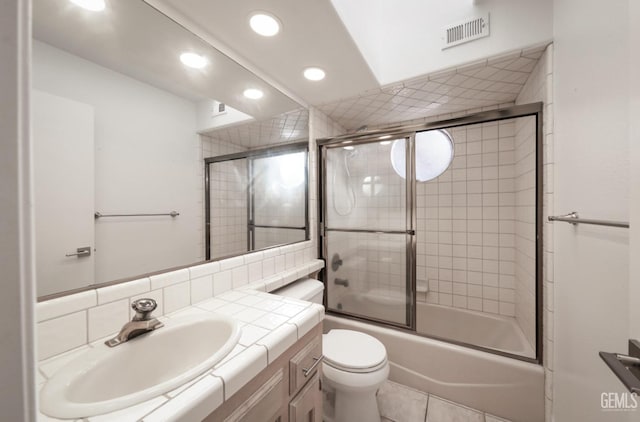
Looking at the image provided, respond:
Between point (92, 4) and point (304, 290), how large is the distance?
1682 mm

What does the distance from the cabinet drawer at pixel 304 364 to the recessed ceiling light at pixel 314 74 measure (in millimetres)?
1513

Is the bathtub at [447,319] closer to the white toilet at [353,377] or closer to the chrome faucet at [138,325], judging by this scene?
the white toilet at [353,377]

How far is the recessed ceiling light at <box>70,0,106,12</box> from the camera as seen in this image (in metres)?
0.86

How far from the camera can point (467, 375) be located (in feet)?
4.83

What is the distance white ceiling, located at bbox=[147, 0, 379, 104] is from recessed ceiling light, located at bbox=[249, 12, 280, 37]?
0.07 ft

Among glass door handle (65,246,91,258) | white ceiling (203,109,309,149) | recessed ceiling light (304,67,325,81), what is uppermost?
recessed ceiling light (304,67,325,81)

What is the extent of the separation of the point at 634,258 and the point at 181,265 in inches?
56.8

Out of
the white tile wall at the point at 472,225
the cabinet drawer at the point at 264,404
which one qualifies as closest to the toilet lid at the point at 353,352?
the cabinet drawer at the point at 264,404

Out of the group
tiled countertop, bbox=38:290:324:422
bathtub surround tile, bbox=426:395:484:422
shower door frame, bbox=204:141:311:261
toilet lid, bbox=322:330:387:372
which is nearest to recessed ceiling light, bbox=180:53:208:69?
shower door frame, bbox=204:141:311:261

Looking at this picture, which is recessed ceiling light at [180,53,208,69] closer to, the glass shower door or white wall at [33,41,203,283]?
white wall at [33,41,203,283]

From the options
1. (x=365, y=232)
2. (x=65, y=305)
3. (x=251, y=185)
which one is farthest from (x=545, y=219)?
(x=65, y=305)

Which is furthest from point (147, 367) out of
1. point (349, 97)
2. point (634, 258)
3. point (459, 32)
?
point (459, 32)

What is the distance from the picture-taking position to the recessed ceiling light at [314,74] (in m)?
1.48

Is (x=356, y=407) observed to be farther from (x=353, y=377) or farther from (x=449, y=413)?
(x=449, y=413)
